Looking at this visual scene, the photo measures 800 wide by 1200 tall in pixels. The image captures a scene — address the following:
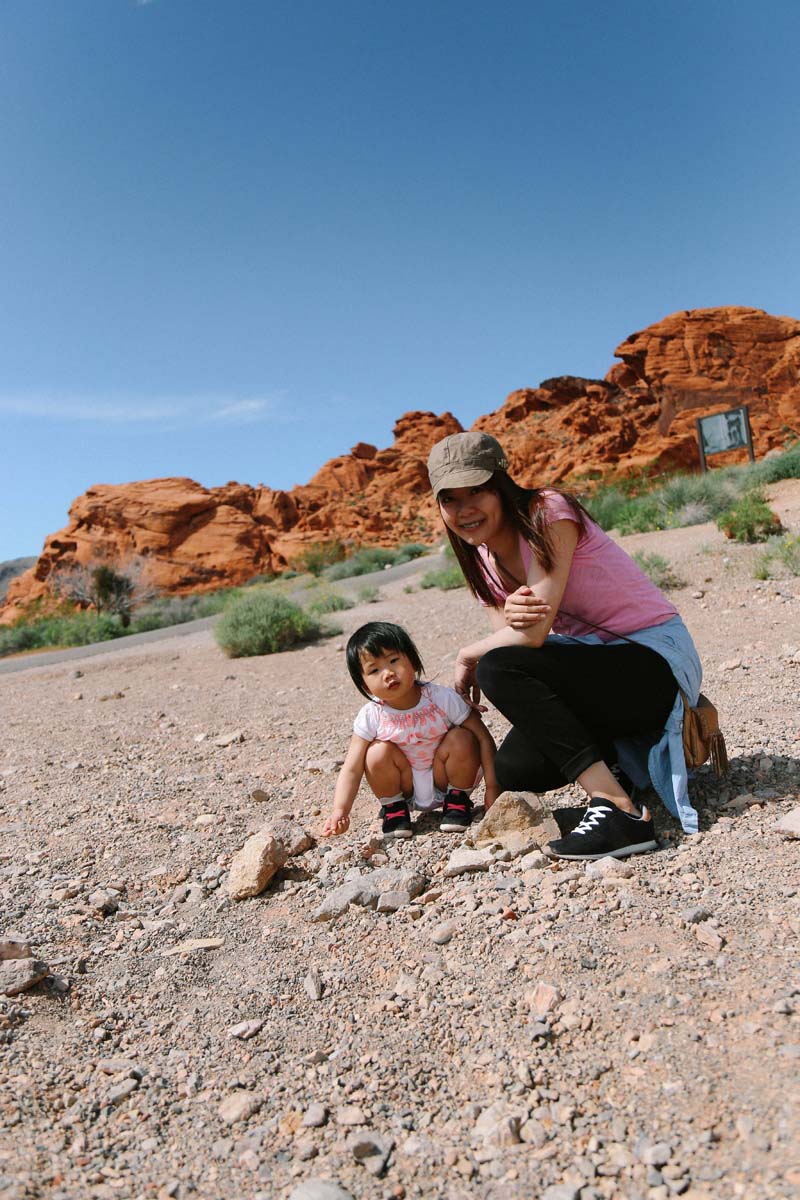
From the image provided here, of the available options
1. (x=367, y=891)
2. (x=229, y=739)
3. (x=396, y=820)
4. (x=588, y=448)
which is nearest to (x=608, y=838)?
(x=367, y=891)

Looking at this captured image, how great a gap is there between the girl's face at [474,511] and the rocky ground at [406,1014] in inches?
42.8

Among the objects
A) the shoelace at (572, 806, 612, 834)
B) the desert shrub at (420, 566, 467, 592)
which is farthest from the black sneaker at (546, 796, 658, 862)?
the desert shrub at (420, 566, 467, 592)

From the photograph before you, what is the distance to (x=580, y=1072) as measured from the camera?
1680 mm

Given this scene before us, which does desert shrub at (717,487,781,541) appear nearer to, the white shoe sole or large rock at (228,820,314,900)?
the white shoe sole

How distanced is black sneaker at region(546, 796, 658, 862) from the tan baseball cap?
1142 mm

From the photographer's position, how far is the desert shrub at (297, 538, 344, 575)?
3503cm

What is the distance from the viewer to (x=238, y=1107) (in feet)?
5.75

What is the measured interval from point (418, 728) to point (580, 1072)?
146 cm

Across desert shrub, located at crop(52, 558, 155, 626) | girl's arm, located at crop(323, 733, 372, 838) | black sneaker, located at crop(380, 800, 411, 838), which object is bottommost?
black sneaker, located at crop(380, 800, 411, 838)

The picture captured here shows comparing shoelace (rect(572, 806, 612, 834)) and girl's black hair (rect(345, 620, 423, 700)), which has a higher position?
girl's black hair (rect(345, 620, 423, 700))

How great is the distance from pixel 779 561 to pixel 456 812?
581 centimetres

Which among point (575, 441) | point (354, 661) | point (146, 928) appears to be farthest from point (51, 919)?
point (575, 441)

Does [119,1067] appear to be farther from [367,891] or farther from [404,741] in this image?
[404,741]

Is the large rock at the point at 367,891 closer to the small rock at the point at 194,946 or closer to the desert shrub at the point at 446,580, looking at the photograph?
the small rock at the point at 194,946
